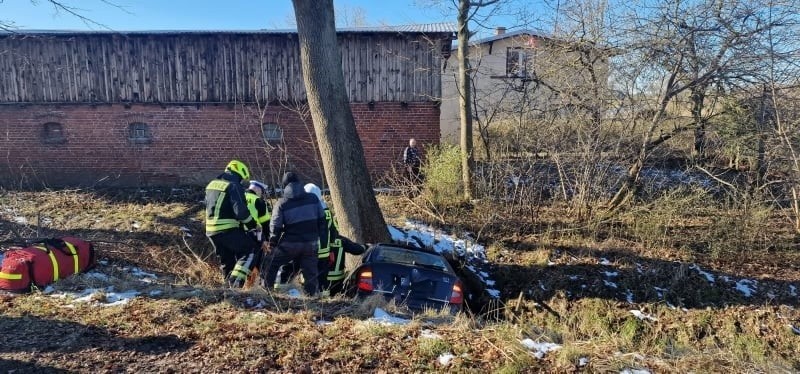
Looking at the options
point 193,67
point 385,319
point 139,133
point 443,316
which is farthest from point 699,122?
point 139,133

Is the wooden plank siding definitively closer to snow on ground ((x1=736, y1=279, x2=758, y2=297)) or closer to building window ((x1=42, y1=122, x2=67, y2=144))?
building window ((x1=42, y1=122, x2=67, y2=144))

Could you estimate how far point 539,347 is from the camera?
353cm

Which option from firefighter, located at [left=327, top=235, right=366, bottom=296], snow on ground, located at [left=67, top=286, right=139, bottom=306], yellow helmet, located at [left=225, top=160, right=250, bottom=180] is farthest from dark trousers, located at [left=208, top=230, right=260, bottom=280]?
snow on ground, located at [left=67, top=286, right=139, bottom=306]

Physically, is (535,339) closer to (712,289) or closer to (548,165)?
(712,289)

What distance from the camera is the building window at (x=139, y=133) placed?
44.0 feet

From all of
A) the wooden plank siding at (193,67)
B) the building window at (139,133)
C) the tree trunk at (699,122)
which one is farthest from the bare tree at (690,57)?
the building window at (139,133)

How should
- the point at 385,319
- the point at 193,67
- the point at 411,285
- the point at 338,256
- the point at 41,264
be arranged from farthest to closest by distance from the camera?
the point at 193,67
the point at 338,256
the point at 411,285
the point at 41,264
the point at 385,319

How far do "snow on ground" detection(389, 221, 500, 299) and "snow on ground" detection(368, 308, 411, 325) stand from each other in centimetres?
393

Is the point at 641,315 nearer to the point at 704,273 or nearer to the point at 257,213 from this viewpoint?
the point at 704,273

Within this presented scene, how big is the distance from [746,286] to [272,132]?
11.3 metres

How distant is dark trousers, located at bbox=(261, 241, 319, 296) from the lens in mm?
5973

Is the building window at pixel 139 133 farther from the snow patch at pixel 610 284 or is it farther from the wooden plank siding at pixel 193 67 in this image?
the snow patch at pixel 610 284

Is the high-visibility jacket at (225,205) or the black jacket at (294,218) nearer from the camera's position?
the black jacket at (294,218)

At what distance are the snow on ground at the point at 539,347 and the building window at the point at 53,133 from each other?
14.4m
